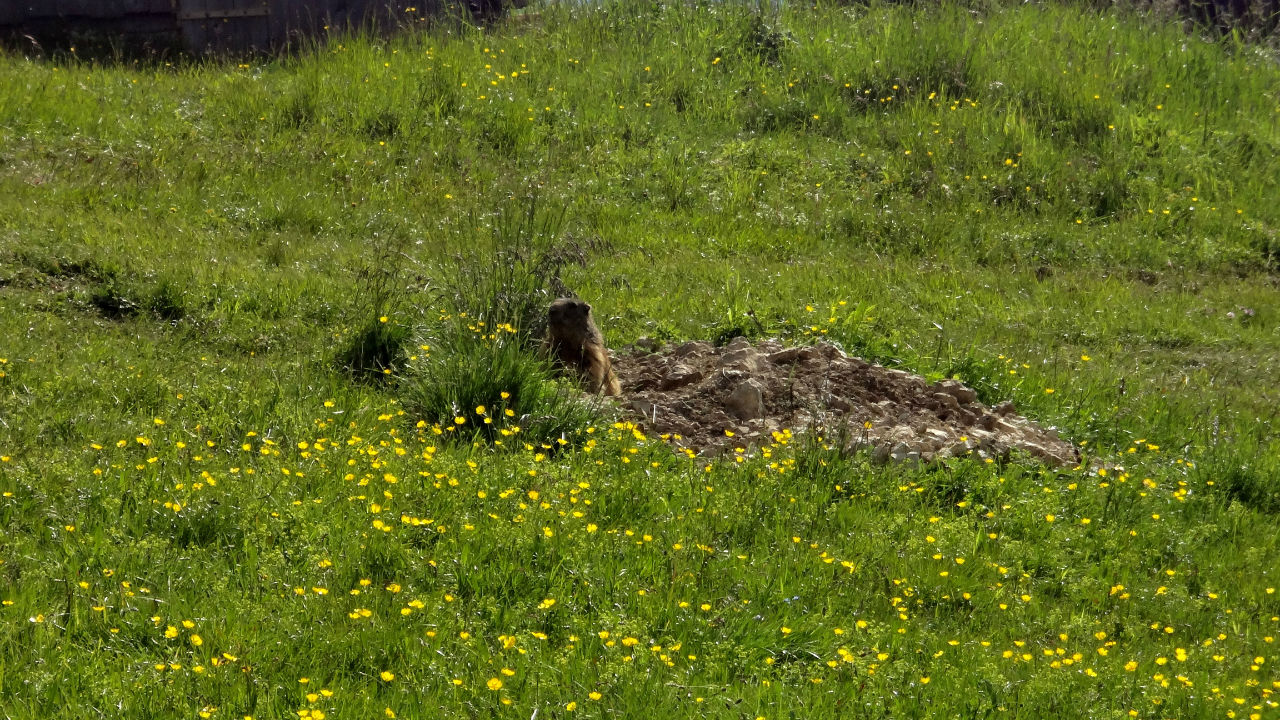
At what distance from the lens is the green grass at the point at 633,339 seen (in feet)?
14.0

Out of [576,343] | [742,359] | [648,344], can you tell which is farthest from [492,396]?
[648,344]

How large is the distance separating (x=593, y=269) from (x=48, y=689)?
247 inches

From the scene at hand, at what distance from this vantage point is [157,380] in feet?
20.8

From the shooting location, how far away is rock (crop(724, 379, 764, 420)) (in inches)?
271

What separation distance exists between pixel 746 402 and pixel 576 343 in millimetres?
1016

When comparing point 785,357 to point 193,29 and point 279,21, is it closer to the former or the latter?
point 279,21

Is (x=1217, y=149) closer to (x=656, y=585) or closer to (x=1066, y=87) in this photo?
(x=1066, y=87)

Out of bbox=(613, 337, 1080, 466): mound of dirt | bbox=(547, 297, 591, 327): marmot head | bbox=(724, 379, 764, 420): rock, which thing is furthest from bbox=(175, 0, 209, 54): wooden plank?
bbox=(724, 379, 764, 420): rock

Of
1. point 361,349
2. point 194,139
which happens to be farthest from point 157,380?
point 194,139

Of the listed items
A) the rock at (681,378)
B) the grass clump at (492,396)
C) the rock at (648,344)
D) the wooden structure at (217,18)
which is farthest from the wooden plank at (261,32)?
the grass clump at (492,396)

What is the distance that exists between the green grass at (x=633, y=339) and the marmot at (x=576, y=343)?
25 cm

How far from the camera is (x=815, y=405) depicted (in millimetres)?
6941

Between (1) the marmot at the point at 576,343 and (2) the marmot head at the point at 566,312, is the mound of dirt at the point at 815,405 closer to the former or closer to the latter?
(1) the marmot at the point at 576,343

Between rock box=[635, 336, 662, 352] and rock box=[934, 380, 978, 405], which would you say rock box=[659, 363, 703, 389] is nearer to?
rock box=[635, 336, 662, 352]
